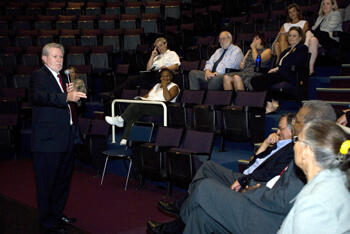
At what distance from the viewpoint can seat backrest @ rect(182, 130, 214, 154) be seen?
4.09 m

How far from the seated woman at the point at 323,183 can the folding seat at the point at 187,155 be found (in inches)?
85.9

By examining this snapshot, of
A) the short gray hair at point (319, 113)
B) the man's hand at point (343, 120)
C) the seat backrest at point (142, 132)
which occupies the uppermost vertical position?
the short gray hair at point (319, 113)

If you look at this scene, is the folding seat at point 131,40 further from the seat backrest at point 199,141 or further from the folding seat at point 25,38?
the seat backrest at point 199,141

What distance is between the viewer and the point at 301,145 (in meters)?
1.86

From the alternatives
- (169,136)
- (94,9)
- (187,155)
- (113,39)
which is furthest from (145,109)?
(94,9)

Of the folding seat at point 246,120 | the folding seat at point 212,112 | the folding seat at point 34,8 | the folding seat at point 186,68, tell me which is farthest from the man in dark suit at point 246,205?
the folding seat at point 34,8

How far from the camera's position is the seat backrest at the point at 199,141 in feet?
13.4

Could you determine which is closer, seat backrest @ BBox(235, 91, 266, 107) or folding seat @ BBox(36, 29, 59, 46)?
seat backrest @ BBox(235, 91, 266, 107)

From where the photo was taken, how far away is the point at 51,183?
338 cm

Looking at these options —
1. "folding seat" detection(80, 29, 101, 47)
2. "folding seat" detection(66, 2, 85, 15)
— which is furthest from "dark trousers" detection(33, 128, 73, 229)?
"folding seat" detection(66, 2, 85, 15)

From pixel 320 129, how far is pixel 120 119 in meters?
3.80

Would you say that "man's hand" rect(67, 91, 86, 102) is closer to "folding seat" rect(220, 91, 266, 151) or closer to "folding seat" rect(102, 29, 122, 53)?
"folding seat" rect(220, 91, 266, 151)

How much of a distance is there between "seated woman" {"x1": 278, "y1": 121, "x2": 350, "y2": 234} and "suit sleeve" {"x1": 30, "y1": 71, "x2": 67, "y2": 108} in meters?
1.80

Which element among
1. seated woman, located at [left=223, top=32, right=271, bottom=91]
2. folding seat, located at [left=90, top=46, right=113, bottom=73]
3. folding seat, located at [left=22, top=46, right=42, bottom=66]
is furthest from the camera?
folding seat, located at [left=22, top=46, right=42, bottom=66]
